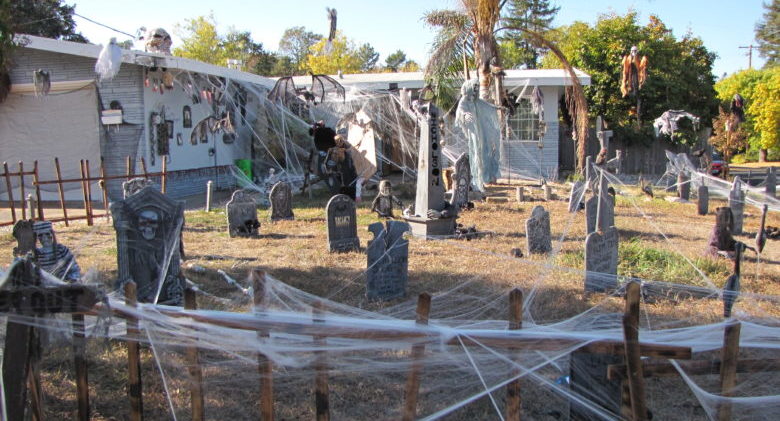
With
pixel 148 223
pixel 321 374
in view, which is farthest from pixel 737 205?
pixel 321 374

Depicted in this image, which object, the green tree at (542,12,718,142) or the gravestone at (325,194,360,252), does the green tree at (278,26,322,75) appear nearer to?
the green tree at (542,12,718,142)

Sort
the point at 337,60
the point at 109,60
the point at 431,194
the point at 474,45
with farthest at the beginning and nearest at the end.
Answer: the point at 337,60 < the point at 474,45 < the point at 109,60 < the point at 431,194

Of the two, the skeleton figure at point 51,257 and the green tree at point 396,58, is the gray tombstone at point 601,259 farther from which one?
the green tree at point 396,58

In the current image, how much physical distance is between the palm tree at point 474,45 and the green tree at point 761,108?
16780 mm

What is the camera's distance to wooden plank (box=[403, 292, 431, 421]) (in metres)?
3.50

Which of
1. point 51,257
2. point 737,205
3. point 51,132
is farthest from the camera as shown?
point 51,132

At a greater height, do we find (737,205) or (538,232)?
(737,205)

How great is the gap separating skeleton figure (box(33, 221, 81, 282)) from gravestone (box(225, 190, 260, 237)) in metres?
4.99

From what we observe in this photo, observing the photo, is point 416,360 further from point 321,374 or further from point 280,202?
point 280,202

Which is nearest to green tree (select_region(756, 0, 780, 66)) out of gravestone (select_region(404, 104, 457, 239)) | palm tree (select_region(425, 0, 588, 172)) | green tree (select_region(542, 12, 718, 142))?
green tree (select_region(542, 12, 718, 142))

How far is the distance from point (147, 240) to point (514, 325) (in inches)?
161

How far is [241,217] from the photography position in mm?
11102

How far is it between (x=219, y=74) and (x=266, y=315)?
51.7ft

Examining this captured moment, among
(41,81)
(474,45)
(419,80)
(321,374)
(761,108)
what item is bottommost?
(321,374)
